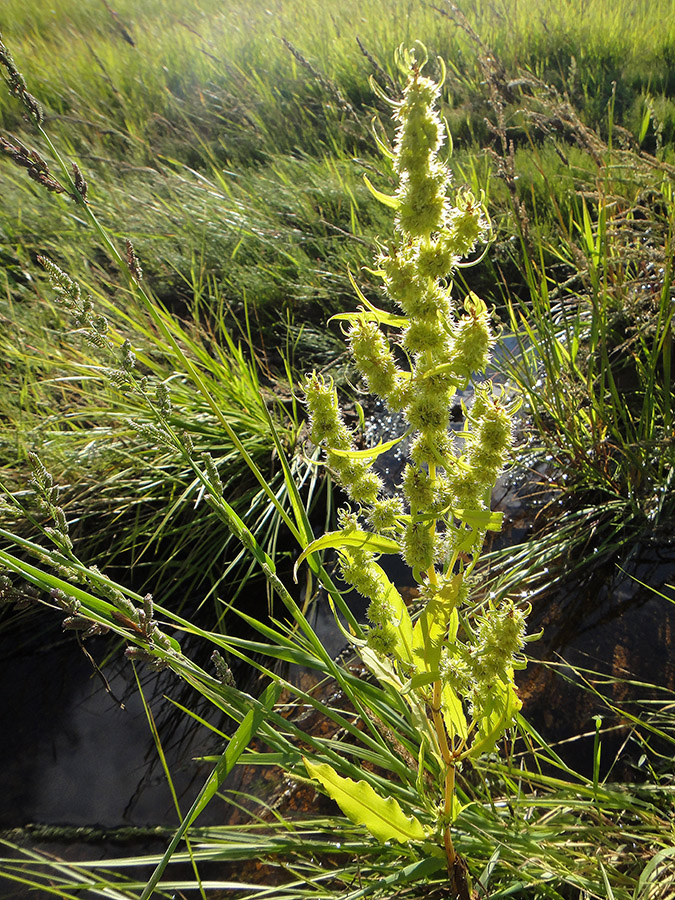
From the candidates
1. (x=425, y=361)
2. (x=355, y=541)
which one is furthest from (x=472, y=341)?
(x=355, y=541)

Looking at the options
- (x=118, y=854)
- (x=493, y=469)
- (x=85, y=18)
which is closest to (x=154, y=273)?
(x=118, y=854)

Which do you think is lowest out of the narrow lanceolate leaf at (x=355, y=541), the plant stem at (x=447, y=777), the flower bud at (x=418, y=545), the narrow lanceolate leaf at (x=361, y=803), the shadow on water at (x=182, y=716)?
the shadow on water at (x=182, y=716)

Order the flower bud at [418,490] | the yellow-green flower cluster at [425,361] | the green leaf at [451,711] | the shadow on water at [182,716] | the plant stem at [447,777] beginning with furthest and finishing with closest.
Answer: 1. the shadow on water at [182,716]
2. the green leaf at [451,711]
3. the plant stem at [447,777]
4. the flower bud at [418,490]
5. the yellow-green flower cluster at [425,361]

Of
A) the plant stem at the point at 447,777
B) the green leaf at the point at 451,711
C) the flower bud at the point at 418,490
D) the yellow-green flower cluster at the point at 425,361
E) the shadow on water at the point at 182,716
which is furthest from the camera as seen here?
the shadow on water at the point at 182,716

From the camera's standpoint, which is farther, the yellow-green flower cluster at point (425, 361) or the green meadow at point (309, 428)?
the green meadow at point (309, 428)

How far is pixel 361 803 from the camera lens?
3.10 feet

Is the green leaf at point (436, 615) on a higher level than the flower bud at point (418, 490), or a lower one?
lower

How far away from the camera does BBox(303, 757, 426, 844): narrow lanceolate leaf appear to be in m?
0.93

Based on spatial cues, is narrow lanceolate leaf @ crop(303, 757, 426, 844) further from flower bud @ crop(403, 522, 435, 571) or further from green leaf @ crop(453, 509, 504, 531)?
green leaf @ crop(453, 509, 504, 531)

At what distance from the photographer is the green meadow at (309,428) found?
3.52ft

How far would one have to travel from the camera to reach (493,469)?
838 millimetres

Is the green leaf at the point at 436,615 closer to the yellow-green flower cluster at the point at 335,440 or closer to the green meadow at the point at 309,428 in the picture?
the green meadow at the point at 309,428

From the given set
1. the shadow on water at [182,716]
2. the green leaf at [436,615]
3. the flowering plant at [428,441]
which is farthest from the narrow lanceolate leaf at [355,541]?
the shadow on water at [182,716]

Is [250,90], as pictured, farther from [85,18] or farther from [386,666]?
[386,666]
